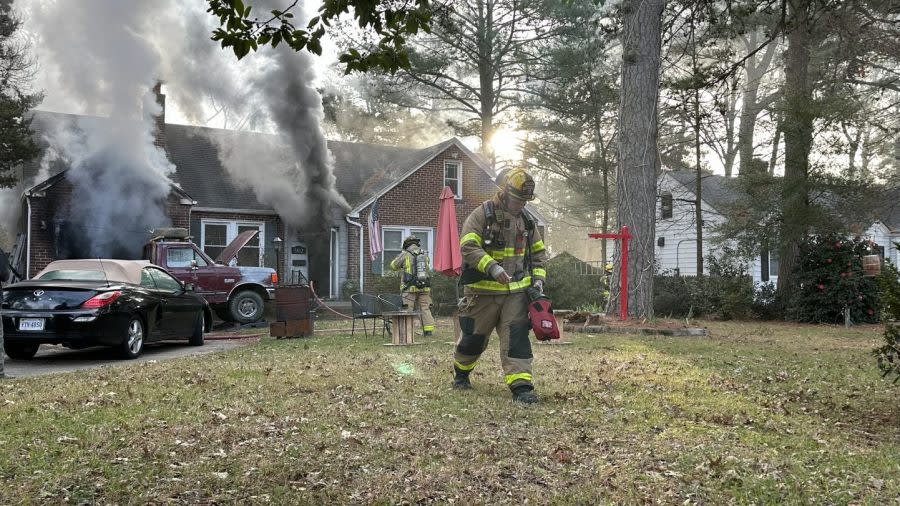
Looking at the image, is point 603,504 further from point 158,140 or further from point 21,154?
point 158,140

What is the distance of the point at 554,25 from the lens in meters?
28.5

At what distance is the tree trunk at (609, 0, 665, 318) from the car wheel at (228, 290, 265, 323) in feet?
28.0

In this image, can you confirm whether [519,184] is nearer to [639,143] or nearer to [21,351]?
[21,351]

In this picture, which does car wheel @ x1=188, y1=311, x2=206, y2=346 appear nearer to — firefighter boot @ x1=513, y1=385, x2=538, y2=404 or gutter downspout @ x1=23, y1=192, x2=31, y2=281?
firefighter boot @ x1=513, y1=385, x2=538, y2=404

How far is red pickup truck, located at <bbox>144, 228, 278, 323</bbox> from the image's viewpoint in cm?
1675

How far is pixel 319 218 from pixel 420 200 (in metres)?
3.64

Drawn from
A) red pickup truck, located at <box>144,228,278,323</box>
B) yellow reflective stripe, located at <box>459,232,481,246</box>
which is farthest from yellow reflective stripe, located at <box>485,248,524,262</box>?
red pickup truck, located at <box>144,228,278,323</box>

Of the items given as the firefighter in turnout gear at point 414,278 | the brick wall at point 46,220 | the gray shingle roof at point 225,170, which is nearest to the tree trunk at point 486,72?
the gray shingle roof at point 225,170

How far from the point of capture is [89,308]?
32.0 ft

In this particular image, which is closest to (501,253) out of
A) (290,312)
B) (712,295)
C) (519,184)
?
(519,184)

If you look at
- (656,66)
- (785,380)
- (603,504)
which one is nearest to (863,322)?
(656,66)

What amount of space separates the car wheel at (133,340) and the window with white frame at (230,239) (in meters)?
12.1

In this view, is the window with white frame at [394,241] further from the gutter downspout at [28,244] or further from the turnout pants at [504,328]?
the turnout pants at [504,328]

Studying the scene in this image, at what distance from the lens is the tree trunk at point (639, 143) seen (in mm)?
14078
